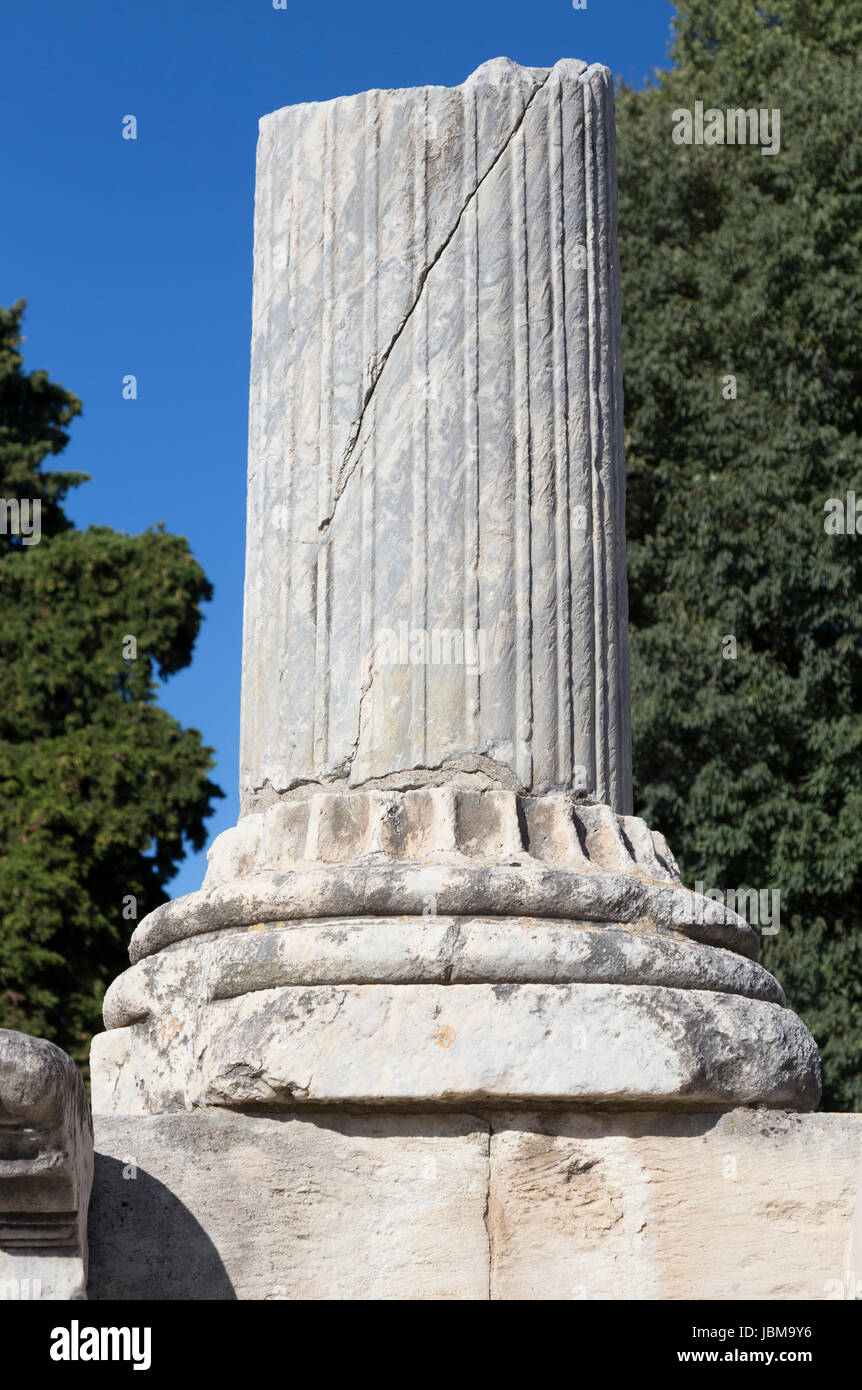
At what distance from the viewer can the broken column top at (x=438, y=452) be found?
406 cm

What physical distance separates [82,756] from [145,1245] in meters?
11.1

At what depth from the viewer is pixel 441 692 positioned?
4.02m

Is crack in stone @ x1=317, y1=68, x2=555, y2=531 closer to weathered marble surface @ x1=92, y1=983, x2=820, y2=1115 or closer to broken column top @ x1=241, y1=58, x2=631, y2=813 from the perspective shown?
broken column top @ x1=241, y1=58, x2=631, y2=813

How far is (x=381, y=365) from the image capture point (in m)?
4.24

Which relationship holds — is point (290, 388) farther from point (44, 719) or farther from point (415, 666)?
point (44, 719)

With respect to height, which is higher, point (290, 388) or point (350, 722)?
point (290, 388)

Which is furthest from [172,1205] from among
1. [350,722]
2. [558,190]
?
[558,190]

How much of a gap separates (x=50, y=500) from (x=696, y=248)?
21.6 feet
